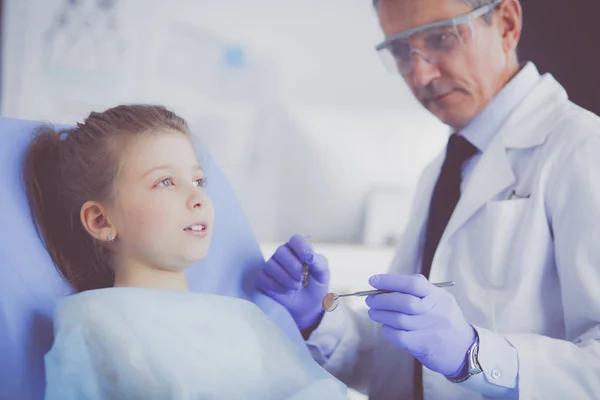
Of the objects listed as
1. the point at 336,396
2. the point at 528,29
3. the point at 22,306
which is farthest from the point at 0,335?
the point at 528,29

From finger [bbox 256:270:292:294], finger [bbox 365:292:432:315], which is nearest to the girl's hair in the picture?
finger [bbox 256:270:292:294]

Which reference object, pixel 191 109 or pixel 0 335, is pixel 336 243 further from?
pixel 0 335

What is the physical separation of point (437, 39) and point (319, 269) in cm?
56

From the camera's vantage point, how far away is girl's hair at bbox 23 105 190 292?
35.0 inches

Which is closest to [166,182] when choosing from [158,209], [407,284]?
[158,209]

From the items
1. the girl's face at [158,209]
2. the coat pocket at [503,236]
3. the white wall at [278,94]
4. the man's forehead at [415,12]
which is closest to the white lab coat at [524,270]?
the coat pocket at [503,236]

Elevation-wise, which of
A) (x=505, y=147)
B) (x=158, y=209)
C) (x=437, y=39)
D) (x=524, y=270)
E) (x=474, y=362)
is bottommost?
(x=474, y=362)

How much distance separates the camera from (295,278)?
3.51 ft

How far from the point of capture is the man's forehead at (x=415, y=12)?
1.18 m

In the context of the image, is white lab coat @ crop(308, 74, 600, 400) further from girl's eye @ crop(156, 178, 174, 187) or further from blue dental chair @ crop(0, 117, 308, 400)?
girl's eye @ crop(156, 178, 174, 187)

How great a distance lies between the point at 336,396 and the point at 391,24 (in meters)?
0.86

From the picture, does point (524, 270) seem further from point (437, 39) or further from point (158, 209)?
point (158, 209)

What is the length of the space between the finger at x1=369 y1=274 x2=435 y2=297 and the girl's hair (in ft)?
1.49

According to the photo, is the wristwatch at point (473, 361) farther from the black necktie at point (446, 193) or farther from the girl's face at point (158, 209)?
the girl's face at point (158, 209)
